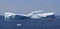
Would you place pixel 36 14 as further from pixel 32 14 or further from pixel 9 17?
pixel 9 17

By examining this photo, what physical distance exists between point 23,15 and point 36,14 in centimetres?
384

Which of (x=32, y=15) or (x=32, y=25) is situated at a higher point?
(x=32, y=15)

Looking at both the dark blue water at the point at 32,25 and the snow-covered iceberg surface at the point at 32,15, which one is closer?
the dark blue water at the point at 32,25

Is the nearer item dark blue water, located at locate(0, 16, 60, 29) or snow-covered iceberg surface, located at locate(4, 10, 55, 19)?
dark blue water, located at locate(0, 16, 60, 29)

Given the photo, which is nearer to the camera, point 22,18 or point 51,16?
point 51,16

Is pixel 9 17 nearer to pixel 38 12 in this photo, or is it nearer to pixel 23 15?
pixel 23 15

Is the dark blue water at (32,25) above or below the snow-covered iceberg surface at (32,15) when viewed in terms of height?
below

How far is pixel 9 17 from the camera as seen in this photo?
2190 inches

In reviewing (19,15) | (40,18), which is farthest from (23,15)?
(40,18)

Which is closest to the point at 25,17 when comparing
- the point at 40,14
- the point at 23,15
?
the point at 23,15

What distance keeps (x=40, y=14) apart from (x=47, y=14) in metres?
2.49

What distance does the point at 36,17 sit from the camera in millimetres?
57188

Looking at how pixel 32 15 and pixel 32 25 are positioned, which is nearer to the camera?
pixel 32 25

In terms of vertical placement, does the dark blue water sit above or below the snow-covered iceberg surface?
below
